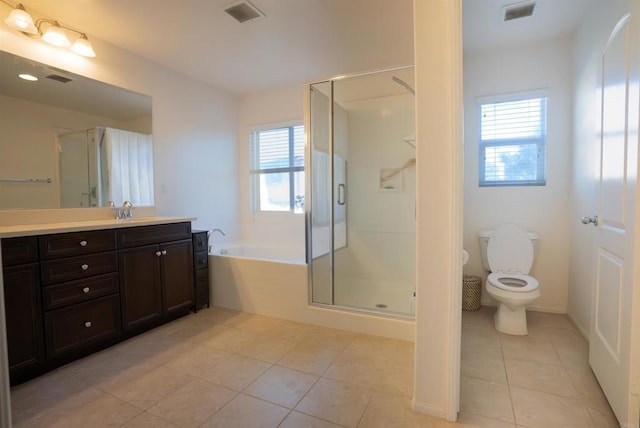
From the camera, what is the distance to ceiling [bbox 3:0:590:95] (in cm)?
210

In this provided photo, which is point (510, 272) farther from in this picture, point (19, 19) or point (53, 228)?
point (19, 19)

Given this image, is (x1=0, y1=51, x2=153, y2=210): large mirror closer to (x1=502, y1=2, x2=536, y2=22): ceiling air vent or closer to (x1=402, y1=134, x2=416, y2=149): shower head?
(x1=402, y1=134, x2=416, y2=149): shower head

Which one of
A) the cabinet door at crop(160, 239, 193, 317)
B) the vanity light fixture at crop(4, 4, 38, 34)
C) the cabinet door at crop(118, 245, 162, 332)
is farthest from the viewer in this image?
the cabinet door at crop(160, 239, 193, 317)

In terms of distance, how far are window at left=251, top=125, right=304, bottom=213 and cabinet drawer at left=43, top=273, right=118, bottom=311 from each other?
→ 2037 millimetres

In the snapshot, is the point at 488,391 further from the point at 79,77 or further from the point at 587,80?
A: the point at 79,77

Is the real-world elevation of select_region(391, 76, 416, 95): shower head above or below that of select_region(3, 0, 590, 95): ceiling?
below

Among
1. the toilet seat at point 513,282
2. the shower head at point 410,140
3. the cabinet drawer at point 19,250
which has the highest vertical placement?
the shower head at point 410,140

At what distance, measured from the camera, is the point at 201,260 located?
2891 millimetres

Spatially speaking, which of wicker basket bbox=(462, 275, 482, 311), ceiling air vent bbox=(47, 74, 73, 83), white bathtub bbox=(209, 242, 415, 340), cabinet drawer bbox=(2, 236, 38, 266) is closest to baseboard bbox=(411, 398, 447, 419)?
white bathtub bbox=(209, 242, 415, 340)

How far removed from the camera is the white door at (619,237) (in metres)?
1.26

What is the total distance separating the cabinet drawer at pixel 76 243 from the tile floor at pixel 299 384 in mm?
720

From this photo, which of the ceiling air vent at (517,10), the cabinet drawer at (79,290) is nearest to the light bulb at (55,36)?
the cabinet drawer at (79,290)

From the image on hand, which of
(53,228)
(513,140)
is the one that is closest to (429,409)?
(53,228)

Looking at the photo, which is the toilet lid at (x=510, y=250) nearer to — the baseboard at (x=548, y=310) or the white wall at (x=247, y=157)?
the baseboard at (x=548, y=310)
